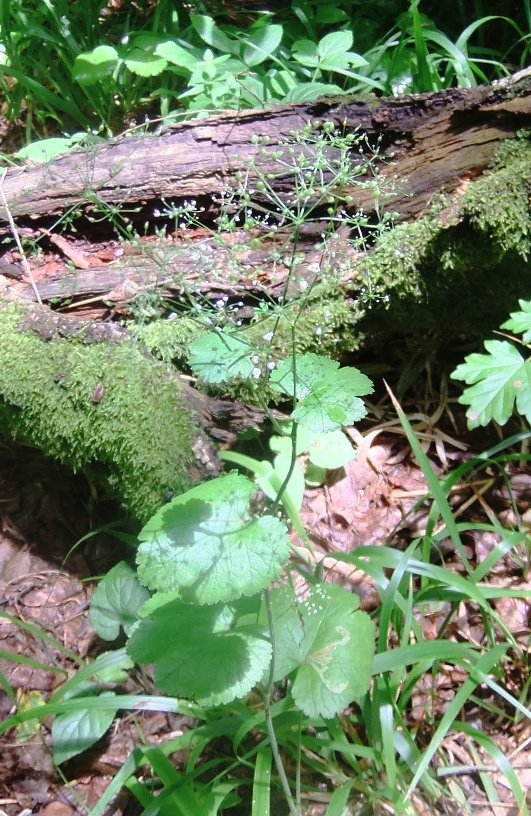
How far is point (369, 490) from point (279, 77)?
79.3 inches

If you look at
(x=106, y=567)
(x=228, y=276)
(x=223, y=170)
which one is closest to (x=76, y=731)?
(x=106, y=567)

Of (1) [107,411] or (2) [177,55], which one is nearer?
(1) [107,411]

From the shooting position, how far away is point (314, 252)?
1.94 metres

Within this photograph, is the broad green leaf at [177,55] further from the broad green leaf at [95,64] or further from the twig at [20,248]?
the twig at [20,248]

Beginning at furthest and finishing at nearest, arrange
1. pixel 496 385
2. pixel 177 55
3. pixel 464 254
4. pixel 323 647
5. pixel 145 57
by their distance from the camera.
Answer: pixel 145 57, pixel 177 55, pixel 464 254, pixel 496 385, pixel 323 647

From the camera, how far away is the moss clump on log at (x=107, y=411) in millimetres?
1668

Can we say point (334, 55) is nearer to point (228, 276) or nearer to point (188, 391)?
point (228, 276)

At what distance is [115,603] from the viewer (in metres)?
1.75

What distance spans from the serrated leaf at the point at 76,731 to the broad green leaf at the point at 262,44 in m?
2.66

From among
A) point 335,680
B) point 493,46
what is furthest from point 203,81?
point 335,680

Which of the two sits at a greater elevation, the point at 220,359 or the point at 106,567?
the point at 220,359

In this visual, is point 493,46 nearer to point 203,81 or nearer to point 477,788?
point 203,81

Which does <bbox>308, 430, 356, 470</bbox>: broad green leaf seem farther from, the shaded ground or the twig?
the twig

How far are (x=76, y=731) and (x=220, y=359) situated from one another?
3.81 feet
